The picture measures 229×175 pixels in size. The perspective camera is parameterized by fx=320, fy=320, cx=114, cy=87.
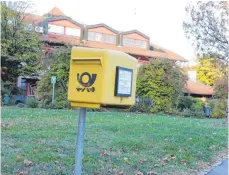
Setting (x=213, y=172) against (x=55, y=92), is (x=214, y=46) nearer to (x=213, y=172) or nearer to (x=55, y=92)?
(x=55, y=92)

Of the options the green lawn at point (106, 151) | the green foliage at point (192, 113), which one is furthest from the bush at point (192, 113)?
the green lawn at point (106, 151)

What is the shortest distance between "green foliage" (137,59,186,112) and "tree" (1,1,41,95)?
323 inches

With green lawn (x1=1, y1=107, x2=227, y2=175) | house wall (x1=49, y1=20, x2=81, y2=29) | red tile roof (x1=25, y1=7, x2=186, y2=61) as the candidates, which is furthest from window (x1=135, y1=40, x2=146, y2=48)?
green lawn (x1=1, y1=107, x2=227, y2=175)

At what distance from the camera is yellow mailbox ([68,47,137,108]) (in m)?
2.81

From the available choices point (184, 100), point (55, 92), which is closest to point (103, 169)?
point (55, 92)

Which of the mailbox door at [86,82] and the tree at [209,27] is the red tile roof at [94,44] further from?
the mailbox door at [86,82]

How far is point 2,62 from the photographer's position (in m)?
22.6

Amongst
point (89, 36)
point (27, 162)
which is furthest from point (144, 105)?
point (27, 162)

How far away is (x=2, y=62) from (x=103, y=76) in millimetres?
21374

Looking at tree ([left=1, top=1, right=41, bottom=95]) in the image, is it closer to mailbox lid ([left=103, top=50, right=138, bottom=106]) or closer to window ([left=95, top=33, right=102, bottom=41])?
window ([left=95, top=33, right=102, bottom=41])

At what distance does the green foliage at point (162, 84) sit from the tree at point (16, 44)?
821cm

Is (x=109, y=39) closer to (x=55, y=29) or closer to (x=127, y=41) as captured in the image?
(x=127, y=41)

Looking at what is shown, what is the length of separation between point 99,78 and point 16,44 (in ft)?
69.2

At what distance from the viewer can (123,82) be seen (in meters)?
2.98
